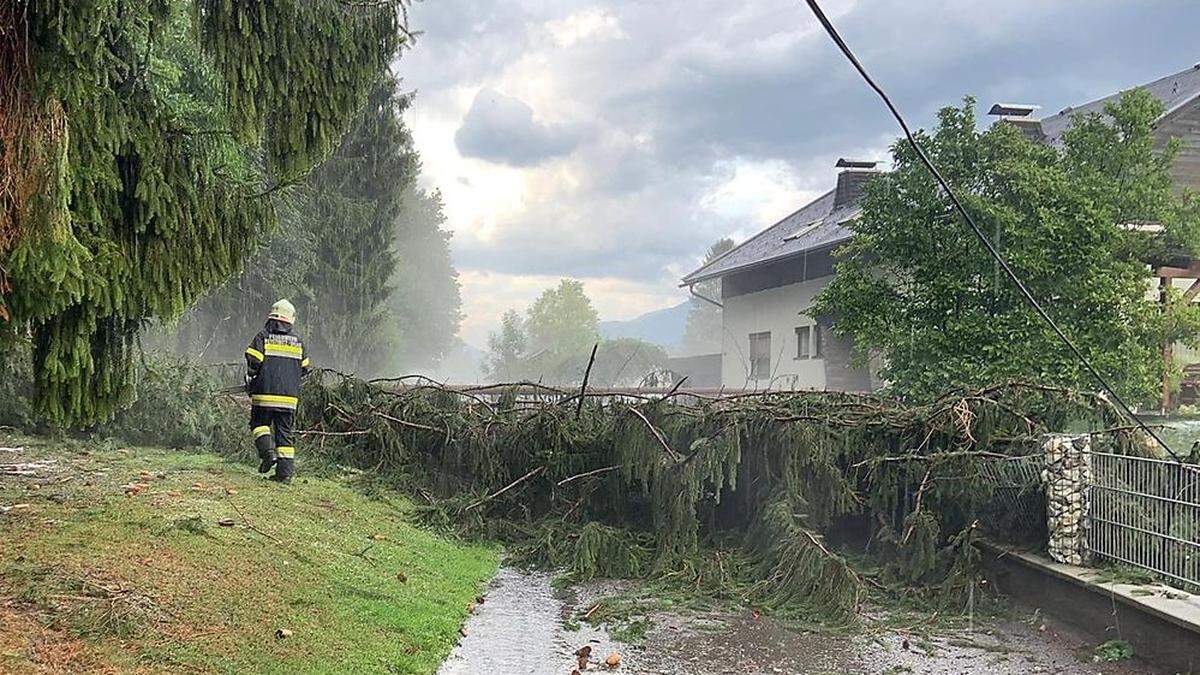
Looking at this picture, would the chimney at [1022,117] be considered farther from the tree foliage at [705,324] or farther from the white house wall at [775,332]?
the tree foliage at [705,324]

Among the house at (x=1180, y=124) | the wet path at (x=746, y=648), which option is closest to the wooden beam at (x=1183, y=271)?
the house at (x=1180, y=124)

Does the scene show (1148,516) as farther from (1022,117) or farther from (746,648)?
(1022,117)

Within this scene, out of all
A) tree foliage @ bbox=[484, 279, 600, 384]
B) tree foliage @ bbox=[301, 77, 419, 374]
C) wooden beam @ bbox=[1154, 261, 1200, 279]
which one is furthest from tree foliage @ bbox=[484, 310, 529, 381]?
wooden beam @ bbox=[1154, 261, 1200, 279]

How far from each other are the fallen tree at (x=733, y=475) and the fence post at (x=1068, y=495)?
0.79 feet

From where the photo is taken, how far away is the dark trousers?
8.98 meters

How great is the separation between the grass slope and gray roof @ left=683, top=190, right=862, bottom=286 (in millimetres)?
15455

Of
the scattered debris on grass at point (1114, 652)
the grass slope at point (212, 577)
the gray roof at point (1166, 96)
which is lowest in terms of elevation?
the scattered debris on grass at point (1114, 652)

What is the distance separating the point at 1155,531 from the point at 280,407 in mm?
7175

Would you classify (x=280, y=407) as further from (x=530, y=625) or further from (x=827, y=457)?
(x=827, y=457)

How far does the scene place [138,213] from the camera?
515 centimetres

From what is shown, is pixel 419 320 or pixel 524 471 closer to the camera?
pixel 524 471

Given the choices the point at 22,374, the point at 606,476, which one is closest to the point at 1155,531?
the point at 606,476

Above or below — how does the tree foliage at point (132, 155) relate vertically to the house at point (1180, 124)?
below

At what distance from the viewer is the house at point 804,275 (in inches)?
819
